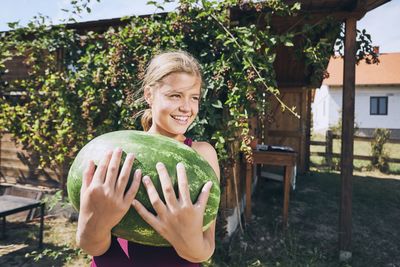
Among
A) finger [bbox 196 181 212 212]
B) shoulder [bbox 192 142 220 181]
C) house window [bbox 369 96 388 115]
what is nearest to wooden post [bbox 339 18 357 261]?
shoulder [bbox 192 142 220 181]

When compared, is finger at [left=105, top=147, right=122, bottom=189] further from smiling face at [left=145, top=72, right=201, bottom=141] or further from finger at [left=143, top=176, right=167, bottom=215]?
smiling face at [left=145, top=72, right=201, bottom=141]

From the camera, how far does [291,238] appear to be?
5.12 m

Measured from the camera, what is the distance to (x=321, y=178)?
9.65 m

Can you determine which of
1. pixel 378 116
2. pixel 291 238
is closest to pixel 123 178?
pixel 291 238

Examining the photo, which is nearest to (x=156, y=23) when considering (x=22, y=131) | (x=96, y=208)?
(x=22, y=131)

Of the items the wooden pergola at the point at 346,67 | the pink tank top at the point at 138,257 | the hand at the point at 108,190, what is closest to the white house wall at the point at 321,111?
the wooden pergola at the point at 346,67

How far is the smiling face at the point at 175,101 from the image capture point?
1.56 m

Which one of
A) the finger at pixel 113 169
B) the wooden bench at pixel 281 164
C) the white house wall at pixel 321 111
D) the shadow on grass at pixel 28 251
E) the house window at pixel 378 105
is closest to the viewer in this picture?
the finger at pixel 113 169

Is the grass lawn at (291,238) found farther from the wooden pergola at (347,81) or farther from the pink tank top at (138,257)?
the pink tank top at (138,257)

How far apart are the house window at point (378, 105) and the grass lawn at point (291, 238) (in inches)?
774

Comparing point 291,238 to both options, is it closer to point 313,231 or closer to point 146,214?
point 313,231

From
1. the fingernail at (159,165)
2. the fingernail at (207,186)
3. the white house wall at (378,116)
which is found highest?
the white house wall at (378,116)

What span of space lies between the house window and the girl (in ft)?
89.0

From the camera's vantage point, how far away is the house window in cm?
2451
